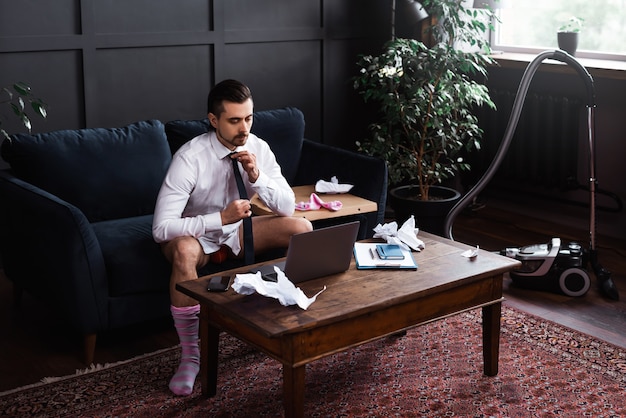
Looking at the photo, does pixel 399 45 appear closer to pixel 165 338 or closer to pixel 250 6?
pixel 250 6

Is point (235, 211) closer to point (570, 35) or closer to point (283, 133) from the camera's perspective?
point (283, 133)

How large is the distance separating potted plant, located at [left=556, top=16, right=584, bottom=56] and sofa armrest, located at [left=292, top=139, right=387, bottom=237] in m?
1.60

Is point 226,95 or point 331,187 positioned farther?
point 331,187

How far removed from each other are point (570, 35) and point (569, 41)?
4 cm

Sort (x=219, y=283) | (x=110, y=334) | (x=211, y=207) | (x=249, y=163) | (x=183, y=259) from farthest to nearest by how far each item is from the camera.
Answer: (x=110, y=334)
(x=211, y=207)
(x=249, y=163)
(x=183, y=259)
(x=219, y=283)

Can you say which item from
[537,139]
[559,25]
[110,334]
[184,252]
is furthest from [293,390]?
[559,25]

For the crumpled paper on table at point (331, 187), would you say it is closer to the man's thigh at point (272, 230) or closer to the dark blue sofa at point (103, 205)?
the dark blue sofa at point (103, 205)

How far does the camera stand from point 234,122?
3125mm

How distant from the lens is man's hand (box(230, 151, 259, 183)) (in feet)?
10.3

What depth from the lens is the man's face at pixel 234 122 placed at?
3.10 m

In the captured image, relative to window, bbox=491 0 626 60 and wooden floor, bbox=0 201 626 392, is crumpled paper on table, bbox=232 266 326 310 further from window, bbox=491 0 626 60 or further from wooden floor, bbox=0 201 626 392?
window, bbox=491 0 626 60

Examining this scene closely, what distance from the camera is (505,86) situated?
518cm

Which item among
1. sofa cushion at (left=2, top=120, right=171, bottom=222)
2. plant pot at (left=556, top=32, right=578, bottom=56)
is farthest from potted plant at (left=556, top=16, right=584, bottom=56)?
sofa cushion at (left=2, top=120, right=171, bottom=222)

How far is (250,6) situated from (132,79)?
32.9 inches
